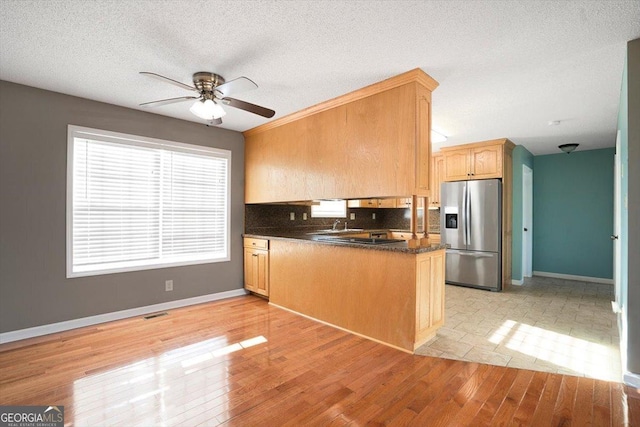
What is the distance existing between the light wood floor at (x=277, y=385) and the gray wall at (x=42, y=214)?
37cm

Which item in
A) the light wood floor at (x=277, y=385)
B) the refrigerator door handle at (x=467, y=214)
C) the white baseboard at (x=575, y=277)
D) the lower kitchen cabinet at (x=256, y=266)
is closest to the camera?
the light wood floor at (x=277, y=385)

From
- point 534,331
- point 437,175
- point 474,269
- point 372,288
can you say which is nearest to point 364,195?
point 372,288

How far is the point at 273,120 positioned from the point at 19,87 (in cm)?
258

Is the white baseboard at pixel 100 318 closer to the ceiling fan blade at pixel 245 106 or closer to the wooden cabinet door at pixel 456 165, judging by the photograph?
the ceiling fan blade at pixel 245 106

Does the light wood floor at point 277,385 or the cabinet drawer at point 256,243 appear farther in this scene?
the cabinet drawer at point 256,243

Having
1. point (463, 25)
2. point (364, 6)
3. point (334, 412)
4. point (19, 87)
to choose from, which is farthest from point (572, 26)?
point (19, 87)

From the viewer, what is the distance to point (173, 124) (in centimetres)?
410

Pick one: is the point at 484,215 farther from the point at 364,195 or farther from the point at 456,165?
the point at 364,195

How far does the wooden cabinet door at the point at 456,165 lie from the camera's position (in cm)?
544

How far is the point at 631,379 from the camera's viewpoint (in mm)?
2207

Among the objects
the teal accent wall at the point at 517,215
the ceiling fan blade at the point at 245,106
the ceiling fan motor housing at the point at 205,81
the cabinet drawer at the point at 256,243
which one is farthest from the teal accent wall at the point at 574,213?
the ceiling fan motor housing at the point at 205,81

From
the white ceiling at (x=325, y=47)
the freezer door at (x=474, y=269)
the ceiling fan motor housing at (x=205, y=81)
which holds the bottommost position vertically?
the freezer door at (x=474, y=269)

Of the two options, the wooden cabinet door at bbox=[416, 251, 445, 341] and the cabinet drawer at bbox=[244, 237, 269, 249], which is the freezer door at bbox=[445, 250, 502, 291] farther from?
the cabinet drawer at bbox=[244, 237, 269, 249]

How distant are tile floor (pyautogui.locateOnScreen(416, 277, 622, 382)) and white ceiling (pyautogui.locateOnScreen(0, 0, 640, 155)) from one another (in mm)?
2450
